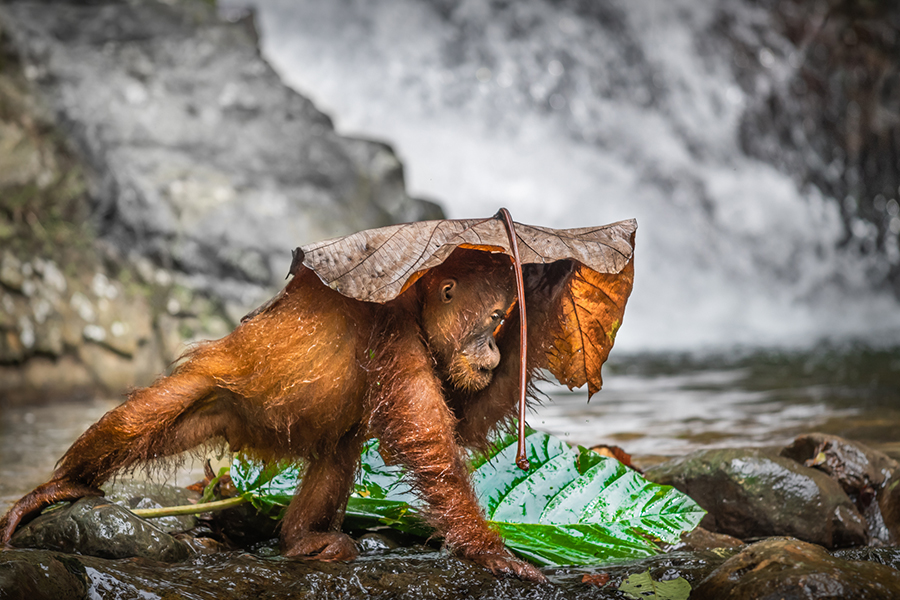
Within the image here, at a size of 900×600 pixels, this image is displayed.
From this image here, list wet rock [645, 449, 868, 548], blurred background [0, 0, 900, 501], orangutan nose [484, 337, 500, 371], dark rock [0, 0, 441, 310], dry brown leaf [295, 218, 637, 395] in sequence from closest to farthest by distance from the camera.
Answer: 1. dry brown leaf [295, 218, 637, 395]
2. orangutan nose [484, 337, 500, 371]
3. wet rock [645, 449, 868, 548]
4. blurred background [0, 0, 900, 501]
5. dark rock [0, 0, 441, 310]

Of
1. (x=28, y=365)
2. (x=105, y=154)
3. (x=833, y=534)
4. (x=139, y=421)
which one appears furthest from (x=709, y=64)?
(x=139, y=421)

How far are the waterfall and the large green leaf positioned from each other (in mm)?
10957

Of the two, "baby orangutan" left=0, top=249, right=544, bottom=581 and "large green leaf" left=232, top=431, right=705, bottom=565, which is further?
"large green leaf" left=232, top=431, right=705, bottom=565

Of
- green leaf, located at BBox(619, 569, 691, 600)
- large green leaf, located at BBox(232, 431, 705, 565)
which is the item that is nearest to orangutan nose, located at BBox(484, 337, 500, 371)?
large green leaf, located at BBox(232, 431, 705, 565)

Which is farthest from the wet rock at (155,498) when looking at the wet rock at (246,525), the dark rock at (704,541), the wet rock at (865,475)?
the wet rock at (865,475)

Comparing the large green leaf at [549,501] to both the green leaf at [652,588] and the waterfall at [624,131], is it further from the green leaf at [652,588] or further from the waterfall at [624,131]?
the waterfall at [624,131]

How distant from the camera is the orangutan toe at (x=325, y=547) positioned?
79.0 inches

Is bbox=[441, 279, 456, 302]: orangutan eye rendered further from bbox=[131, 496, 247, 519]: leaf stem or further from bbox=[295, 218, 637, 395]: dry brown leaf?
bbox=[131, 496, 247, 519]: leaf stem

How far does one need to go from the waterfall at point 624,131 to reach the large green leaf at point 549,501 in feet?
35.9

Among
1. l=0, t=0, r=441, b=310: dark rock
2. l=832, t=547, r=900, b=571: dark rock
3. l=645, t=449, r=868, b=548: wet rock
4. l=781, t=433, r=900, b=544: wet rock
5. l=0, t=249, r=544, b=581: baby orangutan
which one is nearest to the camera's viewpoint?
l=0, t=249, r=544, b=581: baby orangutan

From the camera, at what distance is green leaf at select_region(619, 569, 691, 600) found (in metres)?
1.76

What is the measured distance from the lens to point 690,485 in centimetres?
274

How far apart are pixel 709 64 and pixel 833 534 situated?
12932 millimetres

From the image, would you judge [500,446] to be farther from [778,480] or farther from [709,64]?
[709,64]
